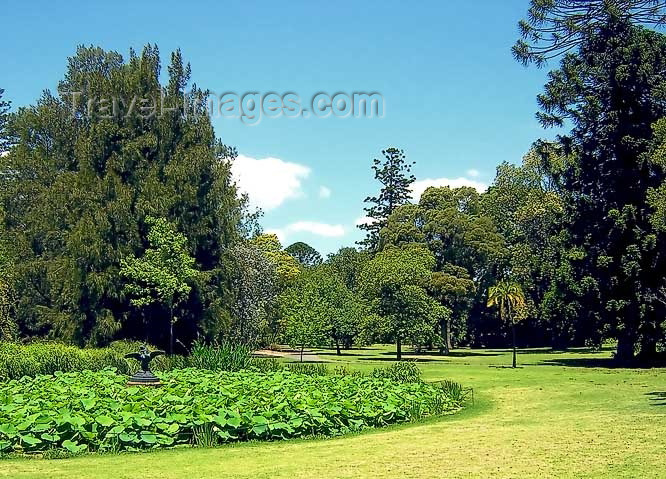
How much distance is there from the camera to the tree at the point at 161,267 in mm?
34562

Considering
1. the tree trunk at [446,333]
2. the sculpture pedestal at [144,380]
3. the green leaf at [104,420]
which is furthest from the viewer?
the tree trunk at [446,333]

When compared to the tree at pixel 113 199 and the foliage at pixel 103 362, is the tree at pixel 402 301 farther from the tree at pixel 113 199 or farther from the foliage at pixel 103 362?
the foliage at pixel 103 362

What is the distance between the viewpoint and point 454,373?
33.0m

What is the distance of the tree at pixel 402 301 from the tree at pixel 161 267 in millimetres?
12097

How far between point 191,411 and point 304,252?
117997mm

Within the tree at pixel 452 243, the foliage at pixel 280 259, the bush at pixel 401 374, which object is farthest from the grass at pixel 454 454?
the foliage at pixel 280 259

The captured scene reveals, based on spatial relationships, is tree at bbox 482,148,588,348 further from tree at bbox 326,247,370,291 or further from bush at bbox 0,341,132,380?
bush at bbox 0,341,132,380

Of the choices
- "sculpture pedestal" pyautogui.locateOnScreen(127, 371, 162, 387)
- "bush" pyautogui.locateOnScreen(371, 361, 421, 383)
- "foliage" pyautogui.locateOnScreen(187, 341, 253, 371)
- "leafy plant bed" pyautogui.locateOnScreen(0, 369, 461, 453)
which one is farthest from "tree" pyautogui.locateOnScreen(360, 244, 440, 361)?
"sculpture pedestal" pyautogui.locateOnScreen(127, 371, 162, 387)

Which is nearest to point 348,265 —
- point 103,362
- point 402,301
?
point 402,301

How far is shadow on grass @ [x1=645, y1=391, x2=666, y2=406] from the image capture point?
60.9ft

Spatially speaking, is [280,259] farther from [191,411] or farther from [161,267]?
[191,411]

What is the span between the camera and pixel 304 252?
131m

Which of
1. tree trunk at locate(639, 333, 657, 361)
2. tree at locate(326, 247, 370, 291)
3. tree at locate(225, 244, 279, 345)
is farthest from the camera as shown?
tree at locate(326, 247, 370, 291)

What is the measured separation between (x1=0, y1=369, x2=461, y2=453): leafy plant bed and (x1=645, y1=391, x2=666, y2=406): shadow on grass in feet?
16.8
